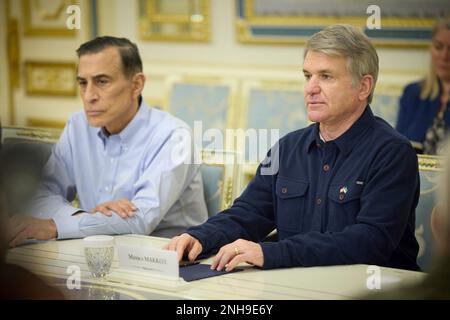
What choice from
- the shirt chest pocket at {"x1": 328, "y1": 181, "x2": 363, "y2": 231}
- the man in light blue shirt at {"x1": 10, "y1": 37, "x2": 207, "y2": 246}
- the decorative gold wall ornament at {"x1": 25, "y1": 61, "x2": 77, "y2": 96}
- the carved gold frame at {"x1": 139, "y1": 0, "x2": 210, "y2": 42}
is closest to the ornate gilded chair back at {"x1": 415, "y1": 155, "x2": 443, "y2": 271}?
the shirt chest pocket at {"x1": 328, "y1": 181, "x2": 363, "y2": 231}

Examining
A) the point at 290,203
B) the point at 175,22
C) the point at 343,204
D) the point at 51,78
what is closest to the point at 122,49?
the point at 290,203

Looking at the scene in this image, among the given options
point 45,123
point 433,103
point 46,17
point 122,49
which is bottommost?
point 45,123

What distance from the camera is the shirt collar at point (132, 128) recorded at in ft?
8.02

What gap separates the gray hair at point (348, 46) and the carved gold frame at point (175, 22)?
2.61 meters

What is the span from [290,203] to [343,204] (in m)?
0.17

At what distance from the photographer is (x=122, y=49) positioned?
249cm

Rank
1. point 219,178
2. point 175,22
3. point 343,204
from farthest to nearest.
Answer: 1. point 175,22
2. point 219,178
3. point 343,204

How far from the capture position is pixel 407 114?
3586mm

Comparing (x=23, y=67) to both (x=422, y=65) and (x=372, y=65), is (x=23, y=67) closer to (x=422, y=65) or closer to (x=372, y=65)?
(x=422, y=65)

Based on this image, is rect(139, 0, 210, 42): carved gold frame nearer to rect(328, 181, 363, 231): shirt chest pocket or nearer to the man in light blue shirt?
the man in light blue shirt

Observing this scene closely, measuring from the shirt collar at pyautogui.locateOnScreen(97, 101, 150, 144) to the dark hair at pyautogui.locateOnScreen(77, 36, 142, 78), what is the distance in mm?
137

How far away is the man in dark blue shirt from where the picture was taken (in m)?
1.68

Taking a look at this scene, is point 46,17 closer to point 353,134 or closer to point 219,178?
point 219,178

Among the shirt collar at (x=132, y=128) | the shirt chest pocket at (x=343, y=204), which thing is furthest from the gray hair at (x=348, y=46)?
the shirt collar at (x=132, y=128)
